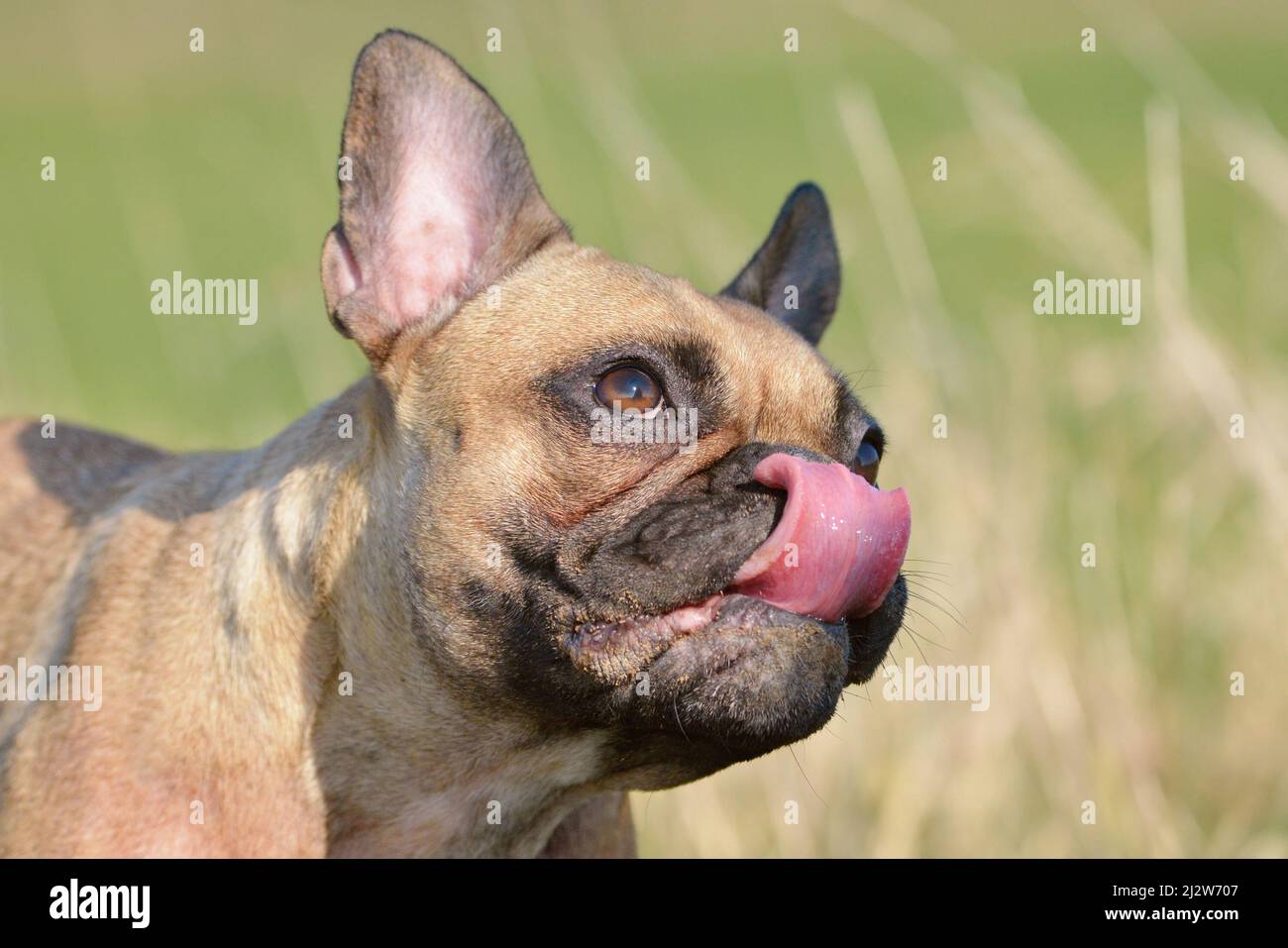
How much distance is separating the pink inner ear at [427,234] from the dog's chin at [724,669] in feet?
4.06

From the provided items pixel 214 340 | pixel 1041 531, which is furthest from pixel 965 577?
pixel 214 340

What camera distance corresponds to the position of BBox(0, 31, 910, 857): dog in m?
3.75

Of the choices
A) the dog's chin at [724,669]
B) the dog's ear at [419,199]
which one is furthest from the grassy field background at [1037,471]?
the dog's ear at [419,199]

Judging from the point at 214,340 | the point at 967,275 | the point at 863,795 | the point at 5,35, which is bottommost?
the point at 863,795

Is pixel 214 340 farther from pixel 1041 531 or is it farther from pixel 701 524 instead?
pixel 701 524

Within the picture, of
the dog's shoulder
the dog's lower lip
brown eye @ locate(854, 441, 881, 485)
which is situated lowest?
the dog's lower lip

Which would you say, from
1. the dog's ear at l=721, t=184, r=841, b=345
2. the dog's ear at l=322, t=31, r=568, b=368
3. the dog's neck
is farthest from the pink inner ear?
the dog's ear at l=721, t=184, r=841, b=345

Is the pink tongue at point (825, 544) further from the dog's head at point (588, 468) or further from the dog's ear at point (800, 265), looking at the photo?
the dog's ear at point (800, 265)

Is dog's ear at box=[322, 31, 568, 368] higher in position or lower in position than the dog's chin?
higher

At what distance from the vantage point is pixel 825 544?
3.62 m

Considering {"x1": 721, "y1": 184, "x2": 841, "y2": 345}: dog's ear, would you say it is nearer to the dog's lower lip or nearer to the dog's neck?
the dog's neck

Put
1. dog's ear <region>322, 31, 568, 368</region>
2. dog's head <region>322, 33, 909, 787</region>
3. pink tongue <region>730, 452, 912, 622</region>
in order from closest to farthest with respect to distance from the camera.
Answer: pink tongue <region>730, 452, 912, 622</region> → dog's head <region>322, 33, 909, 787</region> → dog's ear <region>322, 31, 568, 368</region>

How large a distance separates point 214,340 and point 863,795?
7980 mm

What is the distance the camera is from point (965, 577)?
664cm
